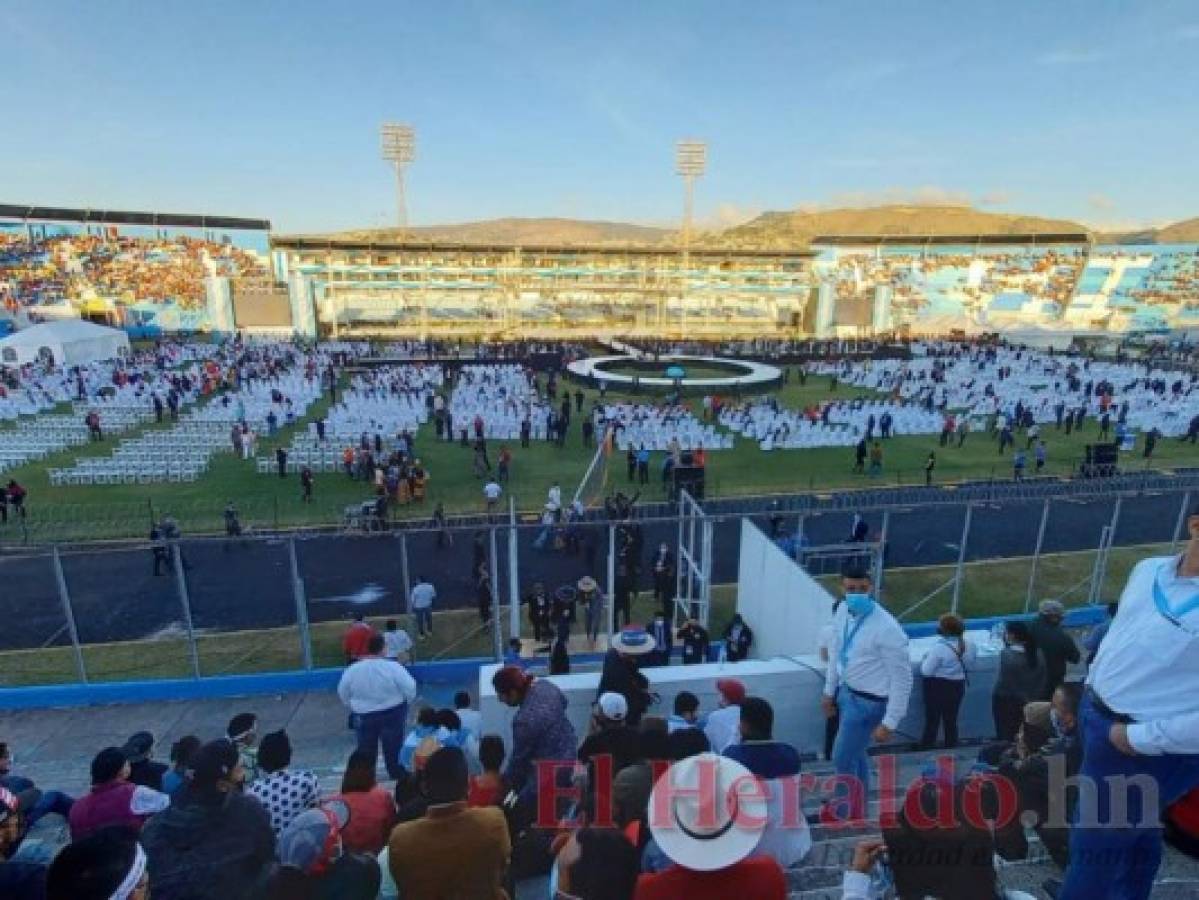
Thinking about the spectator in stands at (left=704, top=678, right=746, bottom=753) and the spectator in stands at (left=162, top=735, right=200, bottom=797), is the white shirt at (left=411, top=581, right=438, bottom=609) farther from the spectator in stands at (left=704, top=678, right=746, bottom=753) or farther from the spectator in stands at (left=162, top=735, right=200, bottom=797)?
the spectator in stands at (left=704, top=678, right=746, bottom=753)

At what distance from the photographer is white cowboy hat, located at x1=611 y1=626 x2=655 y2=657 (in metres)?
5.45

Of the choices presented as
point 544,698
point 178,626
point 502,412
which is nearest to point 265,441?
point 502,412

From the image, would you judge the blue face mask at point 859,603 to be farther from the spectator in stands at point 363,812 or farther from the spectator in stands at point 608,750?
the spectator in stands at point 363,812

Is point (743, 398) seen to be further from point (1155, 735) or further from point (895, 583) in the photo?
point (1155, 735)

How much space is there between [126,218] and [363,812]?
3838 inches

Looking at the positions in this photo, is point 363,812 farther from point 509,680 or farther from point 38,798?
point 38,798

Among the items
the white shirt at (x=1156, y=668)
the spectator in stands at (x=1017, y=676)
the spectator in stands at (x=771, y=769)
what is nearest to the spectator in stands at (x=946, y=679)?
the spectator in stands at (x=1017, y=676)

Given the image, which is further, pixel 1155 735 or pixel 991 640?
pixel 991 640

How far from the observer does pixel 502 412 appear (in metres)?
27.5

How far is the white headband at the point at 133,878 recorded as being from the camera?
2045mm

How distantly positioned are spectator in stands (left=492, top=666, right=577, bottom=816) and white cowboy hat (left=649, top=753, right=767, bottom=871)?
2101 millimetres

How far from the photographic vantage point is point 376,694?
574 centimetres

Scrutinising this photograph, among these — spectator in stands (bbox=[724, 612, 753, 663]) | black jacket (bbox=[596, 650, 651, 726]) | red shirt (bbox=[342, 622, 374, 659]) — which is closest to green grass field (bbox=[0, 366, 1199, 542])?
spectator in stands (bbox=[724, 612, 753, 663])

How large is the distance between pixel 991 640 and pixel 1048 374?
39.2 m
